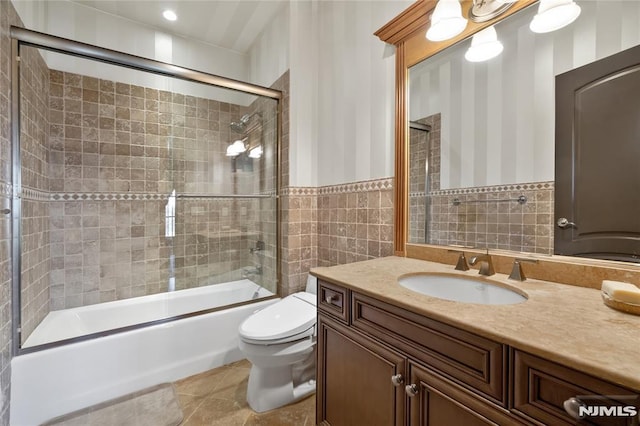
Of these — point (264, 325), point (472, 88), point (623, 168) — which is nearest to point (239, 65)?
point (472, 88)

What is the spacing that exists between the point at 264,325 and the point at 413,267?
2.89 feet

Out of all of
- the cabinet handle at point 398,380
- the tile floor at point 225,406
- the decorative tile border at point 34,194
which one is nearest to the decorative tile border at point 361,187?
the cabinet handle at point 398,380

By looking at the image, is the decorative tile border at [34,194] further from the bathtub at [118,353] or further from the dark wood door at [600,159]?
the dark wood door at [600,159]

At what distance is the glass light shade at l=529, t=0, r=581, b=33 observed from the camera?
0.93 m

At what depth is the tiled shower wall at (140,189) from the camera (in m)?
2.08

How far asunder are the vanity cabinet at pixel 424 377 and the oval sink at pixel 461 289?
0.26 m

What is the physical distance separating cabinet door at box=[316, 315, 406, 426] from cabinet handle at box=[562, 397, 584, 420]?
1.28 ft

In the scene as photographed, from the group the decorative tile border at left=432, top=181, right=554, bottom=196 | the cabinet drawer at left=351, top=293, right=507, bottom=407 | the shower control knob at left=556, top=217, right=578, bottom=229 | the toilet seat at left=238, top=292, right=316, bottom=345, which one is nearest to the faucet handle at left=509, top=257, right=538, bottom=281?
the shower control knob at left=556, top=217, right=578, bottom=229

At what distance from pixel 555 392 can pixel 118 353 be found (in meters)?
2.10

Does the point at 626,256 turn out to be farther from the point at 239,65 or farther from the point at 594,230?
the point at 239,65

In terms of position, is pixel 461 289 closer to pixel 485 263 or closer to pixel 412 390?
pixel 485 263

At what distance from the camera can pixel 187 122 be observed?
2.53 m

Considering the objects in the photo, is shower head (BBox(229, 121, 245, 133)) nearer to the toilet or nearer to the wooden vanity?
the toilet

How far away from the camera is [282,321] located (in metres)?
1.53
